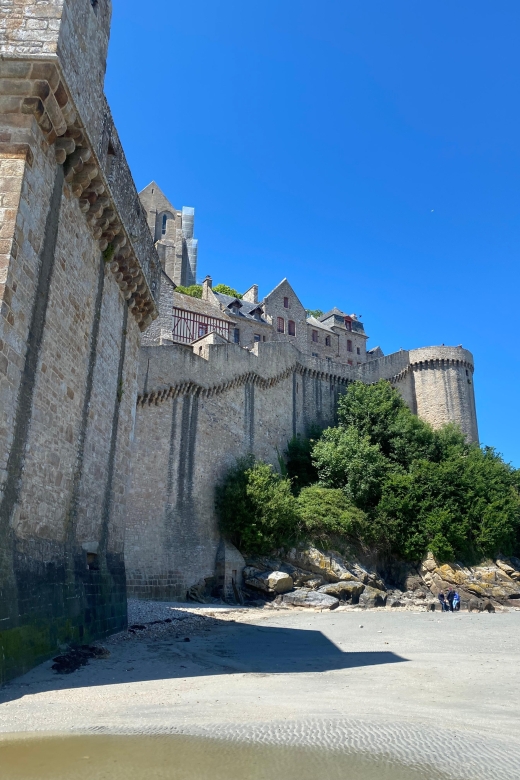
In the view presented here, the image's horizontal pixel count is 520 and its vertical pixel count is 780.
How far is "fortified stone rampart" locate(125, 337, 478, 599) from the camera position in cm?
1959

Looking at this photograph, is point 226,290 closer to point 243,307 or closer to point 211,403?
point 243,307

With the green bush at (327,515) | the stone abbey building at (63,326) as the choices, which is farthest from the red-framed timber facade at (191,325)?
the stone abbey building at (63,326)

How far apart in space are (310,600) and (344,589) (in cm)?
199

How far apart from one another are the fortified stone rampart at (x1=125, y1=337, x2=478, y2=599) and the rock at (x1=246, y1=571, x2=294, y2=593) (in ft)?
5.32

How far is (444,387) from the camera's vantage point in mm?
38188

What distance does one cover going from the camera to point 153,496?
788 inches

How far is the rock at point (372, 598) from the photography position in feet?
71.8

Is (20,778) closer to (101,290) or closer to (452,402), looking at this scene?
(101,290)

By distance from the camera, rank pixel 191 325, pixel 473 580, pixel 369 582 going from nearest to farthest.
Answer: pixel 369 582, pixel 473 580, pixel 191 325

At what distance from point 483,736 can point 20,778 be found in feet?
11.5

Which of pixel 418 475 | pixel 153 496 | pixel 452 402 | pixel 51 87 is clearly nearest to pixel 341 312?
pixel 452 402

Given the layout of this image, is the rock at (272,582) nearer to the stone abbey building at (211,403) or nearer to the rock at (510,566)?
the stone abbey building at (211,403)

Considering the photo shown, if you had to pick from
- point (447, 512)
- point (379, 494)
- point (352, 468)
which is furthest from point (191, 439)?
point (447, 512)

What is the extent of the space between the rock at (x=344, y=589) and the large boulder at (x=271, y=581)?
1281mm
